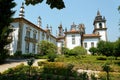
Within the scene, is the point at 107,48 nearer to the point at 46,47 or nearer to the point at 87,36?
the point at 46,47

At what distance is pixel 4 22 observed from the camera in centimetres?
2350

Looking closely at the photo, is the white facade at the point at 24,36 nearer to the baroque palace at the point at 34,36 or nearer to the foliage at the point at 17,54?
the baroque palace at the point at 34,36

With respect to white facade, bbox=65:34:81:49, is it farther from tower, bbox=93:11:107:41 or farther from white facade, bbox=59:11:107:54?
tower, bbox=93:11:107:41

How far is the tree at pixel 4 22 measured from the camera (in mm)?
22766

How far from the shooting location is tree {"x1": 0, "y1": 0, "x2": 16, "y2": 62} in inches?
896

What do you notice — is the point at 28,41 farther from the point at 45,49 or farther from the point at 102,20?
the point at 102,20

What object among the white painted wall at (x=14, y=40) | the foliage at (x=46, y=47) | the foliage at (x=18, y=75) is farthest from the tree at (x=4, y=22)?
the foliage at (x=46, y=47)

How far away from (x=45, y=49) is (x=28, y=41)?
171 inches

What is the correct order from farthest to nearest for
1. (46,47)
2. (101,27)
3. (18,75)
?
(101,27), (46,47), (18,75)

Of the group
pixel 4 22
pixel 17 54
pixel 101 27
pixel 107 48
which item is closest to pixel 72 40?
pixel 101 27

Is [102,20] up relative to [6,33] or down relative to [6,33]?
up

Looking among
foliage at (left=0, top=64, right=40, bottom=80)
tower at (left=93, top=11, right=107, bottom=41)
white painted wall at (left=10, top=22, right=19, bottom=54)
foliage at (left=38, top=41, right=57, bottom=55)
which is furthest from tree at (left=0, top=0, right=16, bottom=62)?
tower at (left=93, top=11, right=107, bottom=41)

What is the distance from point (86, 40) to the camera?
2202 inches

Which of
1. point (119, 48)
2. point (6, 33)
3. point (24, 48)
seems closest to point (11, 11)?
point (6, 33)
